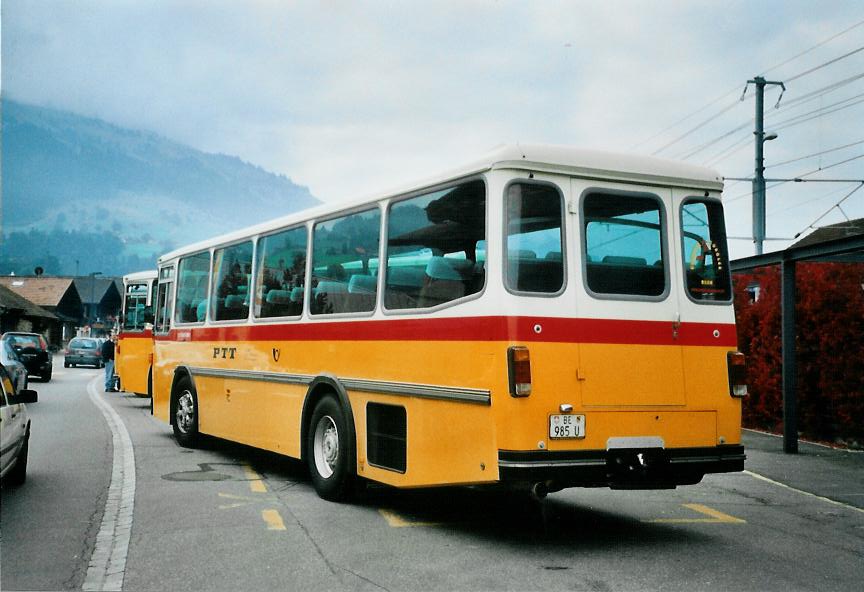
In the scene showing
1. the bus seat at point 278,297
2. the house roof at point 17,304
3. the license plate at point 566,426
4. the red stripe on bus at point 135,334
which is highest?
the house roof at point 17,304

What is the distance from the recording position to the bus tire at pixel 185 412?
512 inches

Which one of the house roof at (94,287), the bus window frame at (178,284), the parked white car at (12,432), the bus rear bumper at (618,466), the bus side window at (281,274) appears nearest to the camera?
the bus rear bumper at (618,466)

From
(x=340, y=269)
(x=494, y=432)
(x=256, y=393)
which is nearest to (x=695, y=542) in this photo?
(x=494, y=432)

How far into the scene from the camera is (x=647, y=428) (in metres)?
7.18

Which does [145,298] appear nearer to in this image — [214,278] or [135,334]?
[135,334]

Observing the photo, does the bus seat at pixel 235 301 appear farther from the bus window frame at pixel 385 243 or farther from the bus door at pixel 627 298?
the bus door at pixel 627 298

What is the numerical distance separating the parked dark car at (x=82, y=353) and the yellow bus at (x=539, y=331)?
1722 inches

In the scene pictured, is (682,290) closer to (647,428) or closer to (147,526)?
(647,428)

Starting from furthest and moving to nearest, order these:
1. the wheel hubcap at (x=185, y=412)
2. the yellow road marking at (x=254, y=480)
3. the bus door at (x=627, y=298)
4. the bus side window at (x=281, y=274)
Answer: the wheel hubcap at (x=185, y=412)
the bus side window at (x=281, y=274)
the yellow road marking at (x=254, y=480)
the bus door at (x=627, y=298)

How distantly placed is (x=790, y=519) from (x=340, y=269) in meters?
4.79

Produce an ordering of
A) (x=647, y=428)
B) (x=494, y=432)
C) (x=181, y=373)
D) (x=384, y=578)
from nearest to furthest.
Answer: (x=384, y=578)
(x=494, y=432)
(x=647, y=428)
(x=181, y=373)

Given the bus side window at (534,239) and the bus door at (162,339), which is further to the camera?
the bus door at (162,339)

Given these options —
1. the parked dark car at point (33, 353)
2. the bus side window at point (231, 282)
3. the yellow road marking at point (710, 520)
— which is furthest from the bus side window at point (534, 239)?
the parked dark car at point (33, 353)

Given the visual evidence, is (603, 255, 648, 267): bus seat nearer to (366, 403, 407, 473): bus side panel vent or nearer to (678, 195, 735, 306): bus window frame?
(678, 195, 735, 306): bus window frame
